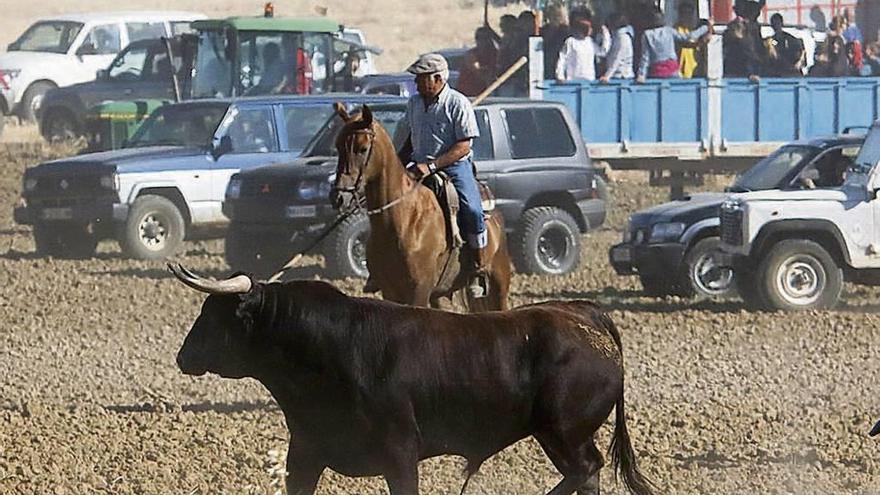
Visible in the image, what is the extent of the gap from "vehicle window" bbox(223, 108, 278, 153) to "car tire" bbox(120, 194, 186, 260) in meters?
1.00

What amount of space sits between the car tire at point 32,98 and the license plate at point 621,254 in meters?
19.6

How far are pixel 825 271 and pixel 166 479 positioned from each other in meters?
8.82

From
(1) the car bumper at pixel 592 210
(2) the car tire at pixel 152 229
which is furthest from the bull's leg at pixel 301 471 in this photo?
(2) the car tire at pixel 152 229

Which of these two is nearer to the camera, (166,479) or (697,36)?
(166,479)

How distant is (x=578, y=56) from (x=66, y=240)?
259 inches

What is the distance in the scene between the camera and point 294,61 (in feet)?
89.1

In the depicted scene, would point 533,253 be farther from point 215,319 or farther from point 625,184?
point 215,319

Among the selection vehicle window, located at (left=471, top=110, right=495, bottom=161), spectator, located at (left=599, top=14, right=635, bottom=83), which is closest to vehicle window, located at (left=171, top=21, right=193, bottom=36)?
spectator, located at (left=599, top=14, right=635, bottom=83)

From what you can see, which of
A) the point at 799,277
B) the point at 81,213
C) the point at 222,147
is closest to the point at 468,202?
the point at 799,277

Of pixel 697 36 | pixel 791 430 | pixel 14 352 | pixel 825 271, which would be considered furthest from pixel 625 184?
pixel 791 430

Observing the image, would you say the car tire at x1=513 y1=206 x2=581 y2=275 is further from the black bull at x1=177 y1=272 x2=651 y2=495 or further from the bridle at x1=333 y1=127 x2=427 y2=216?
the black bull at x1=177 y1=272 x2=651 y2=495

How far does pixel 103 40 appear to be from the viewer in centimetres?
3712

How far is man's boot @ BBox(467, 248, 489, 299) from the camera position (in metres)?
12.3

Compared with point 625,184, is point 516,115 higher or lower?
higher
